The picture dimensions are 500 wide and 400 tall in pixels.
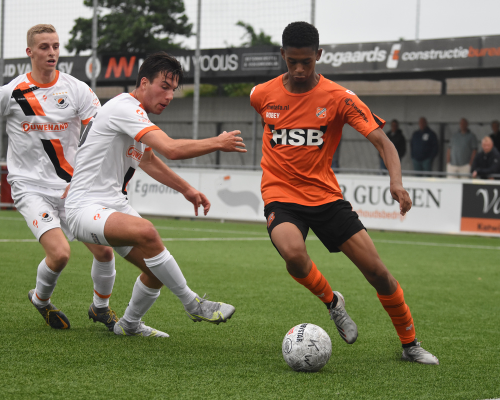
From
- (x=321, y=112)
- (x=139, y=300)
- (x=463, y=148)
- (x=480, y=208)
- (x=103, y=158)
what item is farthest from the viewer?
(x=463, y=148)

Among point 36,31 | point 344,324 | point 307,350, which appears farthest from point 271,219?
point 36,31

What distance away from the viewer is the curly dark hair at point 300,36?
179 inches

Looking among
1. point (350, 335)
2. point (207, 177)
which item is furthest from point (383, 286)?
point (207, 177)

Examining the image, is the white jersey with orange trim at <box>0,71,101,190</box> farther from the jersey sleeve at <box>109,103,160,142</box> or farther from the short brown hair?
the jersey sleeve at <box>109,103,160,142</box>

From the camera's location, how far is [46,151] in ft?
17.7

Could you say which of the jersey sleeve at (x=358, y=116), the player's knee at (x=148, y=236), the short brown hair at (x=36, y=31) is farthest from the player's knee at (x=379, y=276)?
the short brown hair at (x=36, y=31)

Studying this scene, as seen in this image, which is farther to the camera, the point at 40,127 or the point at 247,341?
the point at 40,127

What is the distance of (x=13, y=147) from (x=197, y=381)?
8.54 feet

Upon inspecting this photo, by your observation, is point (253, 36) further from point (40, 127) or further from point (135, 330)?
point (135, 330)

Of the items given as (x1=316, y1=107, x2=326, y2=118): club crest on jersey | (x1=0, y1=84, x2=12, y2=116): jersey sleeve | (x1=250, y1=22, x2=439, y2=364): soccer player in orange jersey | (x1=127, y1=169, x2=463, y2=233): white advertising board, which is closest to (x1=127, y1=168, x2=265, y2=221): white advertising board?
(x1=127, y1=169, x2=463, y2=233): white advertising board

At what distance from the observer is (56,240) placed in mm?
5113

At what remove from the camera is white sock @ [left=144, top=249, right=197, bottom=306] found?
14.7ft

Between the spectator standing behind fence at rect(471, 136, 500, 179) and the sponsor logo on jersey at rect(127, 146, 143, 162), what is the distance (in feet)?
35.2

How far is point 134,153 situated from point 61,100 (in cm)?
106
